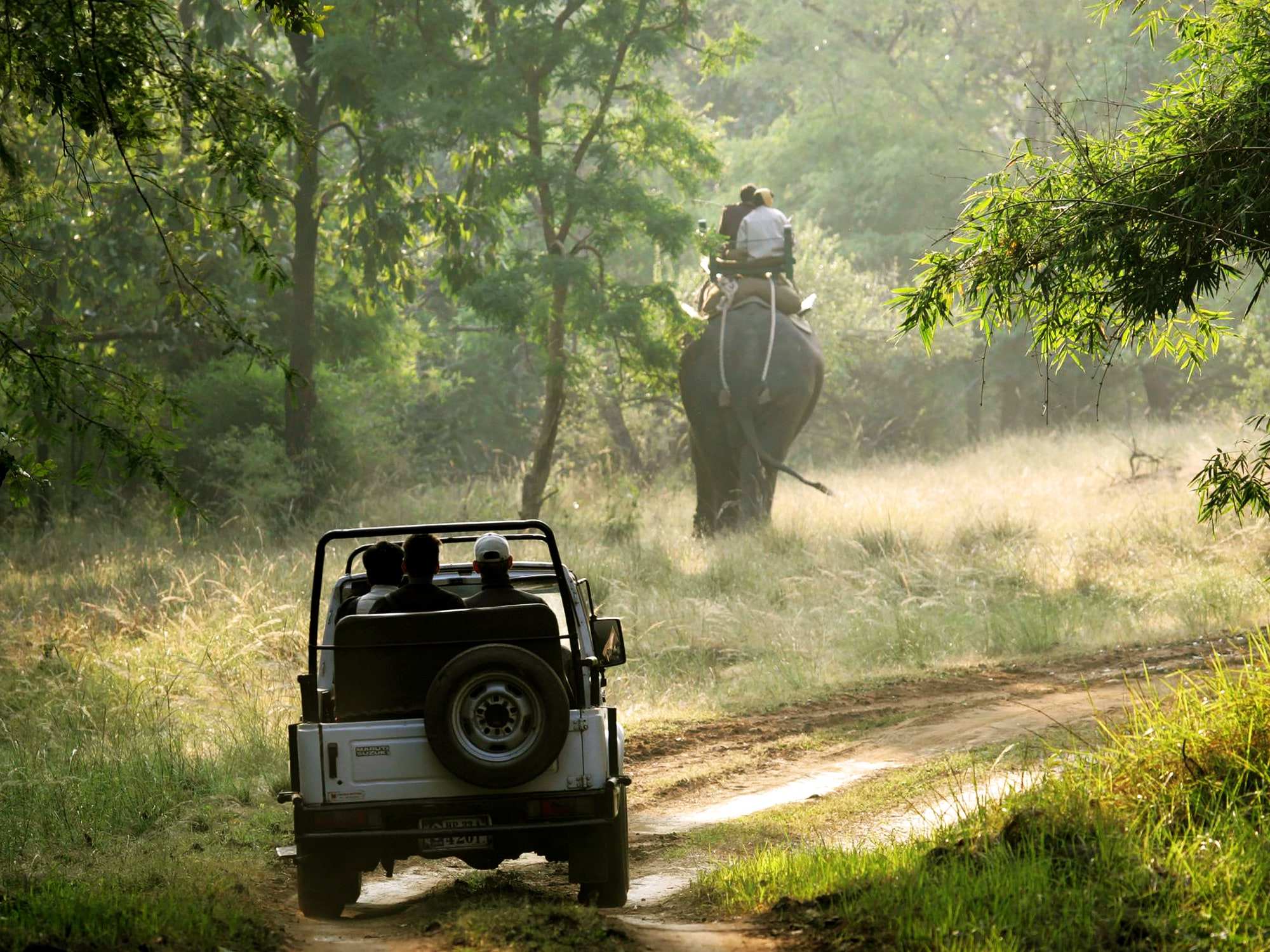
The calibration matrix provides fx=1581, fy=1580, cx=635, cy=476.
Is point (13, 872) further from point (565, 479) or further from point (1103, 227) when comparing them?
point (565, 479)

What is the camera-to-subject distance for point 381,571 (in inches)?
300

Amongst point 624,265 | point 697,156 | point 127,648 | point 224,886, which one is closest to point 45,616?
point 127,648

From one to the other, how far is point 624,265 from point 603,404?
7.35 metres

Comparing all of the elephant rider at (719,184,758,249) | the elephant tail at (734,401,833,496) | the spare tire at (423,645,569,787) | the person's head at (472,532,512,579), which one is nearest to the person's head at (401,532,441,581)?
the person's head at (472,532,512,579)

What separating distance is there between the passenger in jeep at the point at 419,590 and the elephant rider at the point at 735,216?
15501 mm

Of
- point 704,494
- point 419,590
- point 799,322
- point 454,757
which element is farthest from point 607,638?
point 799,322

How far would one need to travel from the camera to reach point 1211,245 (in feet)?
25.7

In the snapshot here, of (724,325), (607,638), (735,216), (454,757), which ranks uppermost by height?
(735,216)

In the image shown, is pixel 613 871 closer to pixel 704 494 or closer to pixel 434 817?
pixel 434 817

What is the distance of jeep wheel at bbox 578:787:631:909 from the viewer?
675cm

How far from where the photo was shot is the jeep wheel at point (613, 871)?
675cm

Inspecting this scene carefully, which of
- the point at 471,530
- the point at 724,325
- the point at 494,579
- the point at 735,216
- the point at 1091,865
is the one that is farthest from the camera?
the point at 735,216

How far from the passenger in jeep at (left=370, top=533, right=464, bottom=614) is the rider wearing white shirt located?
15.4 m

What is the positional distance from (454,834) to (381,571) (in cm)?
157
